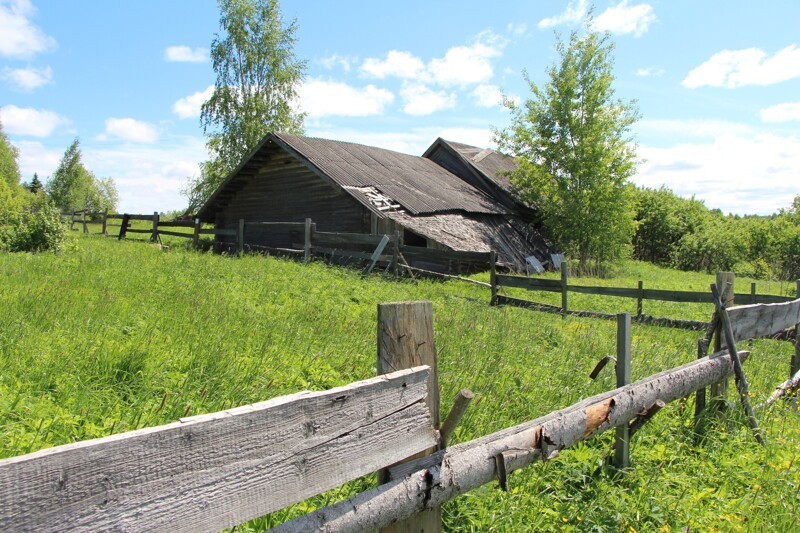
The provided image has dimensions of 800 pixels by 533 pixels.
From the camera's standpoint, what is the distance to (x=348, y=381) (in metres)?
4.35

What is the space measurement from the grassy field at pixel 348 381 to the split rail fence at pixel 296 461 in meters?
0.92

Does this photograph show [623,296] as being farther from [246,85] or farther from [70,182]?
[70,182]

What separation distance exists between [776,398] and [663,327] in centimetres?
489

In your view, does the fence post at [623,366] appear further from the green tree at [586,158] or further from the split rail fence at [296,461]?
the green tree at [586,158]

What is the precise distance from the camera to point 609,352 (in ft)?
22.0

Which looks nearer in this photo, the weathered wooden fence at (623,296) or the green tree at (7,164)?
the weathered wooden fence at (623,296)

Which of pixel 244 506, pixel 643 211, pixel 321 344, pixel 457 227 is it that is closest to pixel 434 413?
pixel 244 506

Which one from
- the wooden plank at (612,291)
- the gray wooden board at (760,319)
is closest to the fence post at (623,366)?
the gray wooden board at (760,319)

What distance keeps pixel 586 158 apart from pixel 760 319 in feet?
63.5

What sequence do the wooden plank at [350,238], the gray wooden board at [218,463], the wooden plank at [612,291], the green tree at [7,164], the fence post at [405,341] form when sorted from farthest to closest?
the green tree at [7,164] → the wooden plank at [350,238] → the wooden plank at [612,291] → the fence post at [405,341] → the gray wooden board at [218,463]

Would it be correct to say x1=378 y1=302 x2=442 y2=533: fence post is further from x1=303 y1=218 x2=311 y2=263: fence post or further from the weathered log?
x1=303 y1=218 x2=311 y2=263: fence post

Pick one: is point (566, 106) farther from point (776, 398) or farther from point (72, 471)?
point (72, 471)

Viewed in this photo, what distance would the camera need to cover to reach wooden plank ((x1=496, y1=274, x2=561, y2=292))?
443 inches

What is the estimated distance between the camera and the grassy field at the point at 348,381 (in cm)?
306
